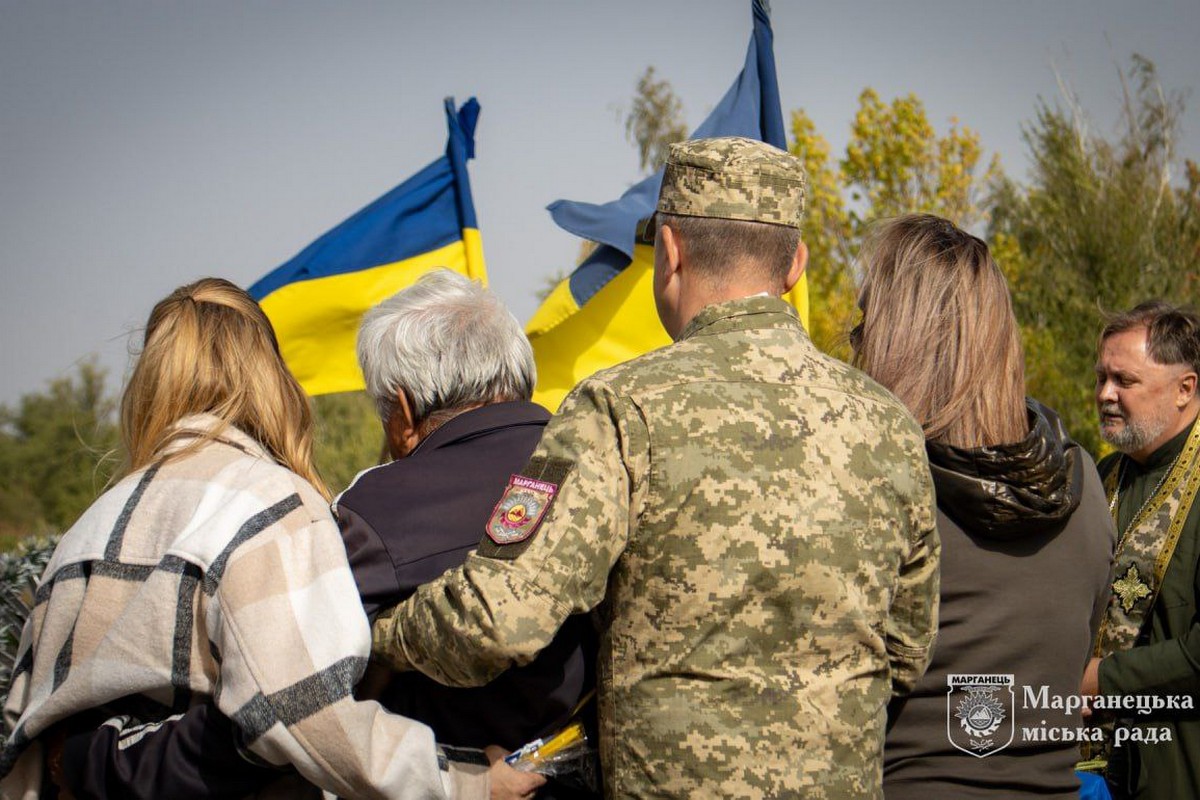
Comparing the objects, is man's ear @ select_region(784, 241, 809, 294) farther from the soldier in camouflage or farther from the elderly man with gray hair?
the elderly man with gray hair

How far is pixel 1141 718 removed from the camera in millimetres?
3100

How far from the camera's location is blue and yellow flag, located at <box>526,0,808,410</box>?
478 centimetres

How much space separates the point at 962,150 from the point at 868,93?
1287 millimetres

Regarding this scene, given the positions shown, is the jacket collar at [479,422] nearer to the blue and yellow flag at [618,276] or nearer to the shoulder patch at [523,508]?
the shoulder patch at [523,508]

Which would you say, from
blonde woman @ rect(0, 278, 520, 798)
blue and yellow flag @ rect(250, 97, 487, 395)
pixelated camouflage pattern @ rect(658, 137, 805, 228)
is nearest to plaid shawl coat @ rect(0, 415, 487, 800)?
blonde woman @ rect(0, 278, 520, 798)

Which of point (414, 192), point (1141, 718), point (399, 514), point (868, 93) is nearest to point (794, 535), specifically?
point (399, 514)

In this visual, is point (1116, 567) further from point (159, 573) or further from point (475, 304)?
point (159, 573)

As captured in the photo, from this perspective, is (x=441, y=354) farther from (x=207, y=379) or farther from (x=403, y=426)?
(x=207, y=379)

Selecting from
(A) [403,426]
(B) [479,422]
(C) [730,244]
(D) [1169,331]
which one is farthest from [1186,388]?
(A) [403,426]

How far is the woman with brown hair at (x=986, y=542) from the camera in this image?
2.31 metres

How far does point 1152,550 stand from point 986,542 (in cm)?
117

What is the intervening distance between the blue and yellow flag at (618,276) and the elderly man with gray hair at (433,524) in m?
2.27

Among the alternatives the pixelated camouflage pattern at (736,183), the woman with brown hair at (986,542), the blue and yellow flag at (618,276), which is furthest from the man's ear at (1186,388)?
the pixelated camouflage pattern at (736,183)

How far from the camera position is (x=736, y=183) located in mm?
2121
